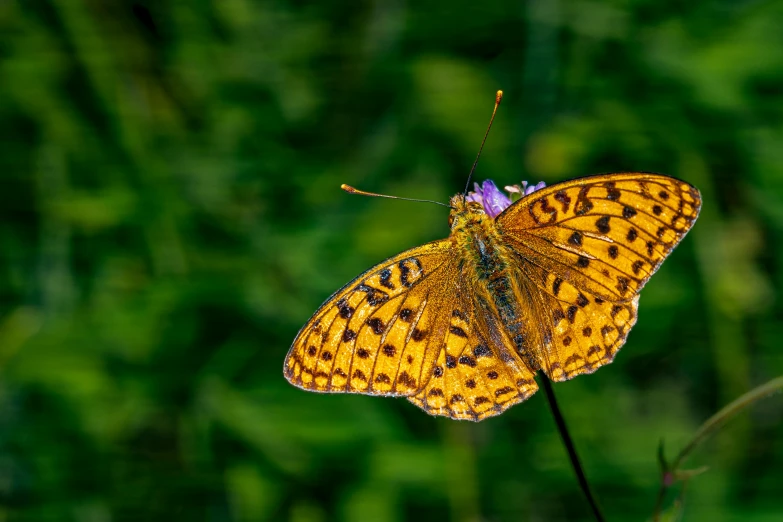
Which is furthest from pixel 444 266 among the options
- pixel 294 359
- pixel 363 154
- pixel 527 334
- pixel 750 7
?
pixel 750 7

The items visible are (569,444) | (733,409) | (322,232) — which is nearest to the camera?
(569,444)

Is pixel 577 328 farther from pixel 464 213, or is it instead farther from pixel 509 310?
pixel 464 213

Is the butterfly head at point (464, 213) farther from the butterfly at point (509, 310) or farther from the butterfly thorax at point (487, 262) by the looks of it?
the butterfly at point (509, 310)

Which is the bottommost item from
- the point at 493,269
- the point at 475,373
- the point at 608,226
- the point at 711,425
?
the point at 711,425

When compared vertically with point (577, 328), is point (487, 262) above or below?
above

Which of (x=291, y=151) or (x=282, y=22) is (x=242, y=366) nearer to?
(x=291, y=151)

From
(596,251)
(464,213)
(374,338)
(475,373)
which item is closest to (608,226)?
(596,251)

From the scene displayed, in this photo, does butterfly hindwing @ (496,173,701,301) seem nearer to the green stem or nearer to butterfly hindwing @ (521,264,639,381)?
butterfly hindwing @ (521,264,639,381)

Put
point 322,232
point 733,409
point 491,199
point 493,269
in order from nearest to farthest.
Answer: point 733,409 < point 493,269 < point 491,199 < point 322,232
